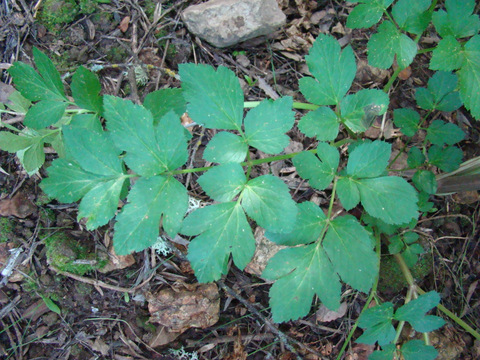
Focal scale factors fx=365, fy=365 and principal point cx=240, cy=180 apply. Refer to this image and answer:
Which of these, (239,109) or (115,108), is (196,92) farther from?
(115,108)

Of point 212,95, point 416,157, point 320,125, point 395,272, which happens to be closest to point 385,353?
point 395,272

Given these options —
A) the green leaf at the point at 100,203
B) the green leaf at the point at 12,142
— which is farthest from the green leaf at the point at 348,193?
the green leaf at the point at 12,142

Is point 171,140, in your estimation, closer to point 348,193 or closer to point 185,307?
point 348,193

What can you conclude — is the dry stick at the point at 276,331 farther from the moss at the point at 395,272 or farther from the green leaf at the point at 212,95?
the green leaf at the point at 212,95

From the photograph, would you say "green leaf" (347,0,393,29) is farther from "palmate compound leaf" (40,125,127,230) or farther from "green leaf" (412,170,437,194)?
"palmate compound leaf" (40,125,127,230)

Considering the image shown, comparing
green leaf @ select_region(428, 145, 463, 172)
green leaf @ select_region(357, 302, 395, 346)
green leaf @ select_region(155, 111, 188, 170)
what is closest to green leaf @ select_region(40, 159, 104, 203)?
green leaf @ select_region(155, 111, 188, 170)
